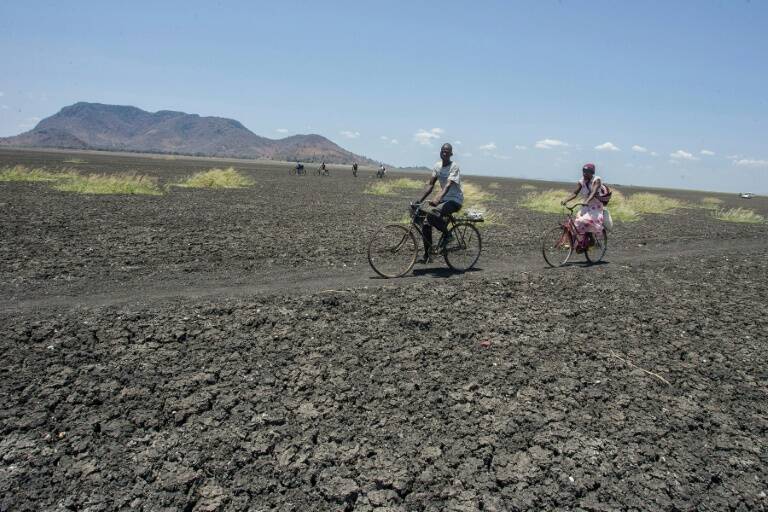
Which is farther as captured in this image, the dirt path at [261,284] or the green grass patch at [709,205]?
the green grass patch at [709,205]

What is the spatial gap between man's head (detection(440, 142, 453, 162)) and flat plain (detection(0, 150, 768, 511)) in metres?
2.20

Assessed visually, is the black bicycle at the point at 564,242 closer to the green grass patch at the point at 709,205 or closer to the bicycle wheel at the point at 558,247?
the bicycle wheel at the point at 558,247

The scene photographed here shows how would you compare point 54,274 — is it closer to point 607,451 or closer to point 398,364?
point 398,364

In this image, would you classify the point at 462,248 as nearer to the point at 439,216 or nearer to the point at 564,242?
the point at 439,216

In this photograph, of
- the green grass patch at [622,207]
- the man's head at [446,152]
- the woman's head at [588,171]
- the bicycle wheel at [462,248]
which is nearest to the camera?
the man's head at [446,152]

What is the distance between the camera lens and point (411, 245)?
8992 mm

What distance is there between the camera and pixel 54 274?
8070 millimetres

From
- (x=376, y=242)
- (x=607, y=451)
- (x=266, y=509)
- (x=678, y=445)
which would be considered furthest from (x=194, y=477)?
(x=376, y=242)

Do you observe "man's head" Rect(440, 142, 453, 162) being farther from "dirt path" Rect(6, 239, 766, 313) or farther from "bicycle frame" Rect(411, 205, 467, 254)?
"dirt path" Rect(6, 239, 766, 313)

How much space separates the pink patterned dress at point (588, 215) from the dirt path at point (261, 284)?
2.95ft

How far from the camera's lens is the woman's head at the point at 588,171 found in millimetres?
10273

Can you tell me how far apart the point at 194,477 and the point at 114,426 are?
3.32ft

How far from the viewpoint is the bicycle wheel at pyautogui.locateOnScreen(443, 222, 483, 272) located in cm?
938

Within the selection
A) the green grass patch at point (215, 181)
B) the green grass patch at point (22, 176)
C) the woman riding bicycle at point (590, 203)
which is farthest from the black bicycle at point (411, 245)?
the green grass patch at point (22, 176)
